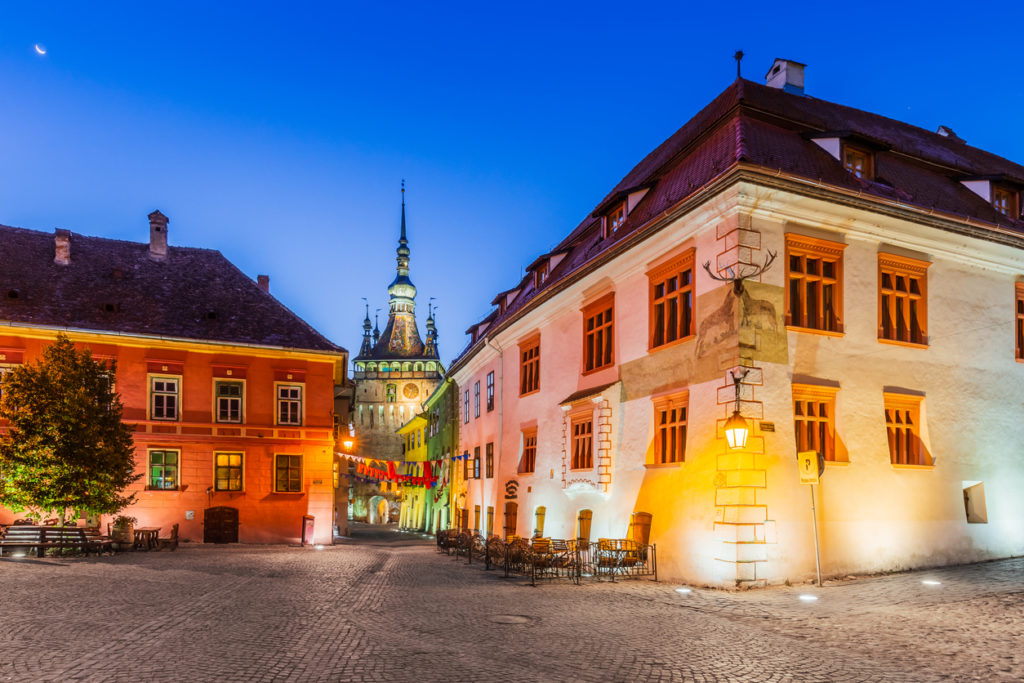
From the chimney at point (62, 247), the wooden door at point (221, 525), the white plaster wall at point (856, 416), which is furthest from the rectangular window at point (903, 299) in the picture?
the chimney at point (62, 247)

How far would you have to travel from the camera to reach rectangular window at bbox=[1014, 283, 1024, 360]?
19.2 meters

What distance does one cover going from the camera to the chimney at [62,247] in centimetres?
3319

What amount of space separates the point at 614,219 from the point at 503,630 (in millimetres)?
14178

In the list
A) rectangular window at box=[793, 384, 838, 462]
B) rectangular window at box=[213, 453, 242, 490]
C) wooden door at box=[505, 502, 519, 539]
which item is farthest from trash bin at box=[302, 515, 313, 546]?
rectangular window at box=[793, 384, 838, 462]

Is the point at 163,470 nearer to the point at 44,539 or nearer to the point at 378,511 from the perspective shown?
the point at 44,539

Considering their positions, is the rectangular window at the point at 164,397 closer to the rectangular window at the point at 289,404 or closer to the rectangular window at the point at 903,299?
the rectangular window at the point at 289,404

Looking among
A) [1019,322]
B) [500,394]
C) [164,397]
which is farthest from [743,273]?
[164,397]

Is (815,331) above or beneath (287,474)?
above

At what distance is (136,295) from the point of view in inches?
1286

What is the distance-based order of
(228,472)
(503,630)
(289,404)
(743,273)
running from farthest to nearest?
1. (289,404)
2. (228,472)
3. (743,273)
4. (503,630)

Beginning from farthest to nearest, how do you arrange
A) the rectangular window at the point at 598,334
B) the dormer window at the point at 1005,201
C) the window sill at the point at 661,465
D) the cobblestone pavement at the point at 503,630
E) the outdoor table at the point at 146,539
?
the outdoor table at the point at 146,539
the rectangular window at the point at 598,334
the dormer window at the point at 1005,201
the window sill at the point at 661,465
the cobblestone pavement at the point at 503,630

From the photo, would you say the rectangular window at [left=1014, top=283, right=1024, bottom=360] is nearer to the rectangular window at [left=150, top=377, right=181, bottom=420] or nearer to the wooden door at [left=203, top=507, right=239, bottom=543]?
the wooden door at [left=203, top=507, right=239, bottom=543]

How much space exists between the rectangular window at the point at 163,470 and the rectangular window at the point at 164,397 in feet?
4.73

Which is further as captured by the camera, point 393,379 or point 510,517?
point 393,379
